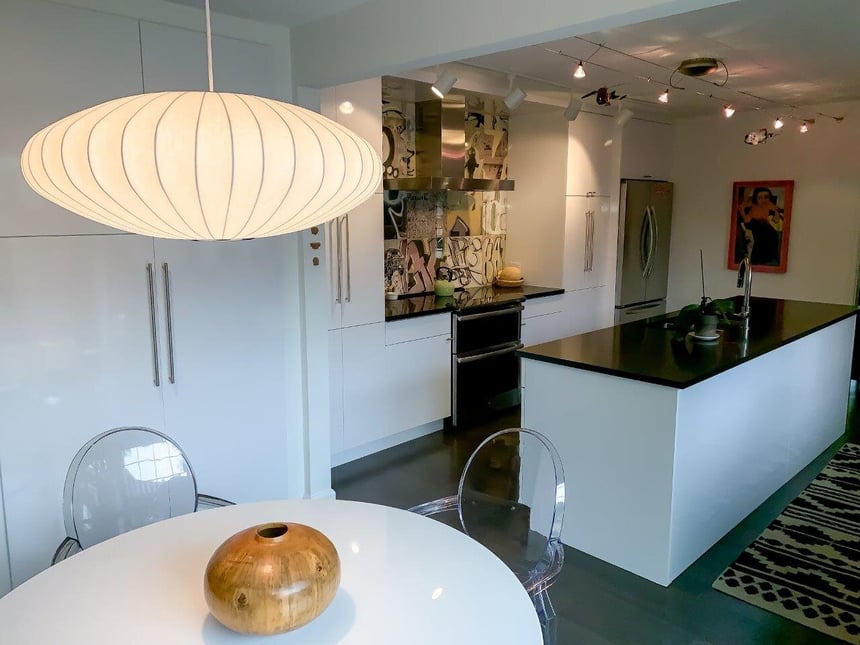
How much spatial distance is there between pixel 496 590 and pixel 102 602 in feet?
2.83

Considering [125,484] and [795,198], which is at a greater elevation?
[795,198]

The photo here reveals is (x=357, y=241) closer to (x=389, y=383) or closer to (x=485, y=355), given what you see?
(x=389, y=383)

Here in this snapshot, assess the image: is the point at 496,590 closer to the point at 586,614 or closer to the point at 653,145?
the point at 586,614

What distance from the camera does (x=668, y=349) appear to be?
10.0 ft

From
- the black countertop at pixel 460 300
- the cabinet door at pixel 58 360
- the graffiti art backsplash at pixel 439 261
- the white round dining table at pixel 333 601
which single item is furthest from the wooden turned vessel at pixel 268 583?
the graffiti art backsplash at pixel 439 261

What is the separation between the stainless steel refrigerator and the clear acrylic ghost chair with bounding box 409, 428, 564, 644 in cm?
399

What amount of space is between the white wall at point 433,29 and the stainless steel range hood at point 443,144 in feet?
5.08

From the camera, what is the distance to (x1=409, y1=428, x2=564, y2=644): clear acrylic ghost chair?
210 cm

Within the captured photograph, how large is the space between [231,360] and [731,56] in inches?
129

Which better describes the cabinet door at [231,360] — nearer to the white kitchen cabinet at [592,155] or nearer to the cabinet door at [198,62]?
the cabinet door at [198,62]

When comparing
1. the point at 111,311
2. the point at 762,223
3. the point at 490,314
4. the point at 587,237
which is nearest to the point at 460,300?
the point at 490,314

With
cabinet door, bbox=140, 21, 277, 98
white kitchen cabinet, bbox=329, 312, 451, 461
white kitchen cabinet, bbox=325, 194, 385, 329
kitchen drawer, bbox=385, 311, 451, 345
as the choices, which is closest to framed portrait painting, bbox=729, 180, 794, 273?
kitchen drawer, bbox=385, 311, 451, 345

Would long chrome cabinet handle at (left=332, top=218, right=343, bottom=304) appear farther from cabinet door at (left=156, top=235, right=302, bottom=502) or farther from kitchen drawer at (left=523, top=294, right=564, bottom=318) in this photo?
kitchen drawer at (left=523, top=294, right=564, bottom=318)

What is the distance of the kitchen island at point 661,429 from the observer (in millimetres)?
2641
